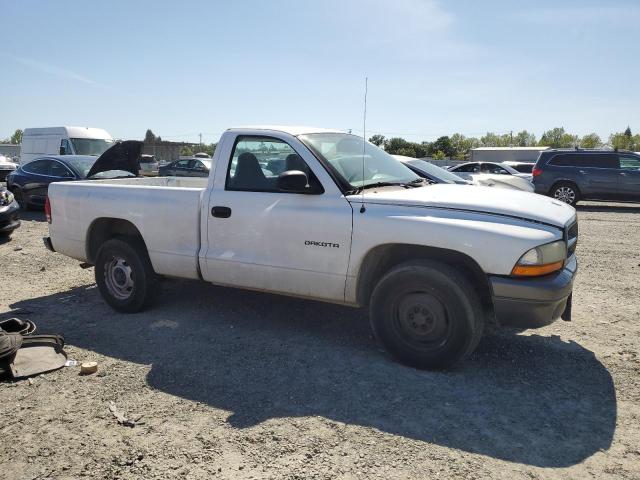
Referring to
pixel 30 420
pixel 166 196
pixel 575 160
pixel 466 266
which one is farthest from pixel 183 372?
pixel 575 160

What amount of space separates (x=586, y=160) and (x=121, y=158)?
1426 centimetres

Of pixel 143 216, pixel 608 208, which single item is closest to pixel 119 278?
pixel 143 216

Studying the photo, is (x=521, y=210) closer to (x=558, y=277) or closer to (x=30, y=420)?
(x=558, y=277)

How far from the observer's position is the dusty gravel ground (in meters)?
2.98

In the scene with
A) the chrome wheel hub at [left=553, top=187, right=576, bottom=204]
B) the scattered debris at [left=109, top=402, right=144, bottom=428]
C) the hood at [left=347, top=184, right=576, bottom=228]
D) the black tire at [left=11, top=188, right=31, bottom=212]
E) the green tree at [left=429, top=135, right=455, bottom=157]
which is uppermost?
the green tree at [left=429, top=135, right=455, bottom=157]

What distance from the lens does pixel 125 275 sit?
5598 mm

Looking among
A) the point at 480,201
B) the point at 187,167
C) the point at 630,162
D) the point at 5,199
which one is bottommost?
the point at 5,199

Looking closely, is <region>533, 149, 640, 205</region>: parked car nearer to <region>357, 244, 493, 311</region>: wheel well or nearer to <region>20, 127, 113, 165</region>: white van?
<region>357, 244, 493, 311</region>: wheel well

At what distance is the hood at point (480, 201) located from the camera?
3934 millimetres

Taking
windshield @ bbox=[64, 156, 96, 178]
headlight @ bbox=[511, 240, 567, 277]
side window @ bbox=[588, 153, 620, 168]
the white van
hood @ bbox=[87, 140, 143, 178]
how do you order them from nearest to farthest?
headlight @ bbox=[511, 240, 567, 277], hood @ bbox=[87, 140, 143, 178], windshield @ bbox=[64, 156, 96, 178], side window @ bbox=[588, 153, 620, 168], the white van

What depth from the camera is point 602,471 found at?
2904mm

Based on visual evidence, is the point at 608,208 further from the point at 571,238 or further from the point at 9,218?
the point at 9,218

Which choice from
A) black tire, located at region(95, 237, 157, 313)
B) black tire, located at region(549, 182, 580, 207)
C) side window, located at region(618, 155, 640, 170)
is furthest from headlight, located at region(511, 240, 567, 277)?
side window, located at region(618, 155, 640, 170)

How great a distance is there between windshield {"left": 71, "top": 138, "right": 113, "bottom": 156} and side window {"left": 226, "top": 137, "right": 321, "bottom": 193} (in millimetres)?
15070
